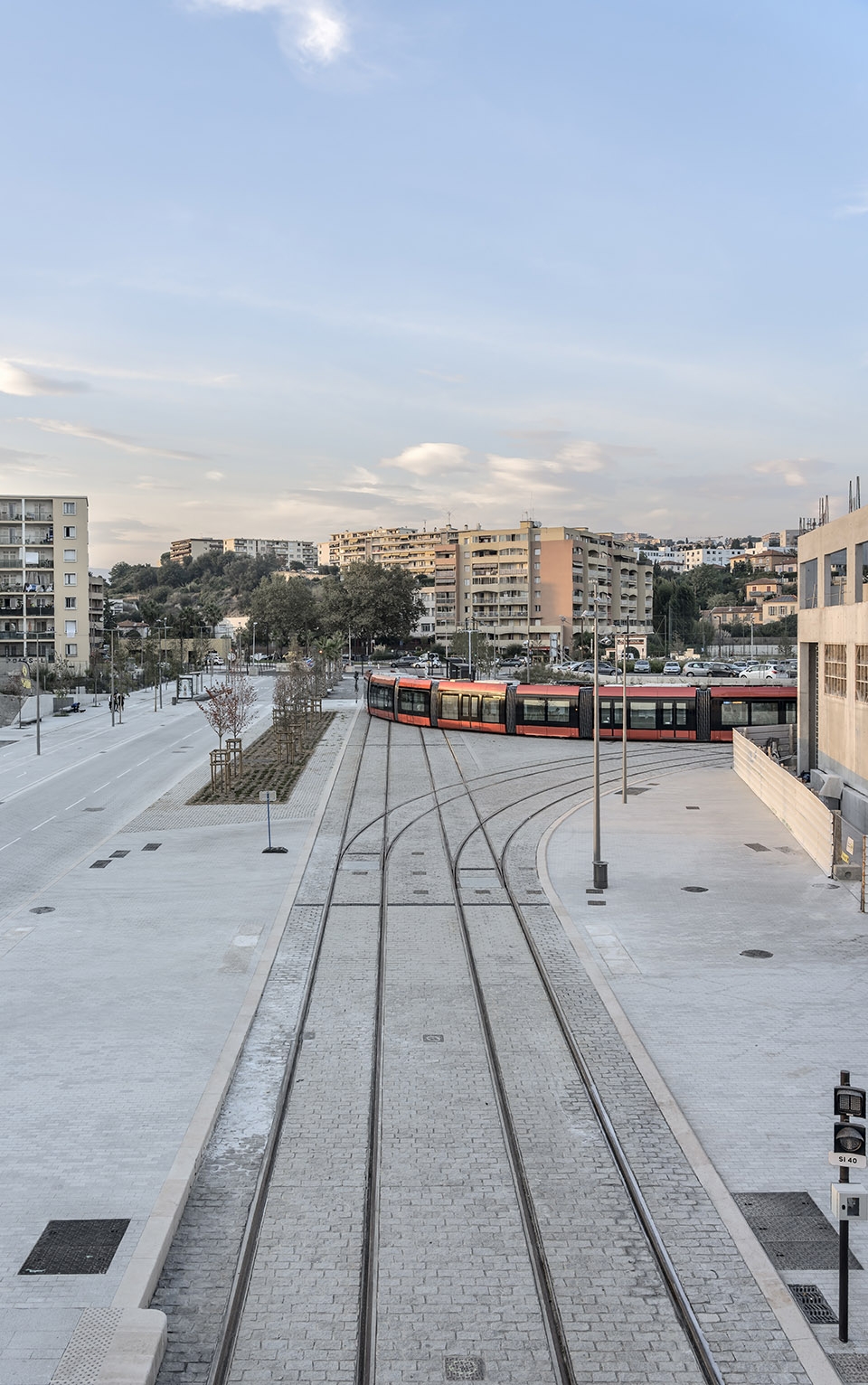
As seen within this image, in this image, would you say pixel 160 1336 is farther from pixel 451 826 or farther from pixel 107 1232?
pixel 451 826

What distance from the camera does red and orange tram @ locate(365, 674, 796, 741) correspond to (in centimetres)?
5034

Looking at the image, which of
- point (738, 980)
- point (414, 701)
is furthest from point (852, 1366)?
point (414, 701)

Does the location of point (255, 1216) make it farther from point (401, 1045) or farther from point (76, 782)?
point (76, 782)

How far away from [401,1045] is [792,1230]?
5834 millimetres

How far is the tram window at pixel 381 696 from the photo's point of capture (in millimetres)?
61156

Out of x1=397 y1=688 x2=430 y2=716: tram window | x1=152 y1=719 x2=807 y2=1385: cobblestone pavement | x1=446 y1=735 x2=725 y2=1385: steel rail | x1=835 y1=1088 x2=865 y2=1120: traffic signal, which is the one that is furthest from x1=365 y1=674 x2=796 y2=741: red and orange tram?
x1=835 y1=1088 x2=865 y2=1120: traffic signal

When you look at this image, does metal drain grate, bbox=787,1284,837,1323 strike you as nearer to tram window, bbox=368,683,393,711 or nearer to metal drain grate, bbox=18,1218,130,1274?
metal drain grate, bbox=18,1218,130,1274

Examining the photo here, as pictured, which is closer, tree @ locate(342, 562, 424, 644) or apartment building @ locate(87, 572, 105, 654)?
apartment building @ locate(87, 572, 105, 654)

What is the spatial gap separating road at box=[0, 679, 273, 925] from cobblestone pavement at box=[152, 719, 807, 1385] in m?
10.5

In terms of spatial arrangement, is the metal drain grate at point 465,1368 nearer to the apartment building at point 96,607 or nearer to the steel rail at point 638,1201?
the steel rail at point 638,1201

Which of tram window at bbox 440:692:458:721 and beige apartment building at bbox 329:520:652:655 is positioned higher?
beige apartment building at bbox 329:520:652:655

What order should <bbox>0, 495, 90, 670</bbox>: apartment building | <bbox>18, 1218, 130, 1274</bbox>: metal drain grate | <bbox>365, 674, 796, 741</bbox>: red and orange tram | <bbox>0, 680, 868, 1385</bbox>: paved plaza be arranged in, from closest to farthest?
<bbox>0, 680, 868, 1385</bbox>: paved plaza < <bbox>18, 1218, 130, 1274</bbox>: metal drain grate < <bbox>365, 674, 796, 741</bbox>: red and orange tram < <bbox>0, 495, 90, 670</bbox>: apartment building

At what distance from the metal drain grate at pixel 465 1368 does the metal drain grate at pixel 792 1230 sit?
124 inches

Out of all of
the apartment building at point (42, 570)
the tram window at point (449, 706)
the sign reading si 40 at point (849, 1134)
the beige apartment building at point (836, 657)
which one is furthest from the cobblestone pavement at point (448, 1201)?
the apartment building at point (42, 570)
